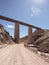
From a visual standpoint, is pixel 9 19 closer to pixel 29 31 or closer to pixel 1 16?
pixel 1 16

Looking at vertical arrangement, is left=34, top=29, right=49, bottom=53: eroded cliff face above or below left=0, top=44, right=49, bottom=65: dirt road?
above

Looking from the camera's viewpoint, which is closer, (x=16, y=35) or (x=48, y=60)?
(x=48, y=60)

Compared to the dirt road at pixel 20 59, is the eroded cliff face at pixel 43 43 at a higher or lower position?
higher

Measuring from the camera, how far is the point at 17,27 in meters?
92.4

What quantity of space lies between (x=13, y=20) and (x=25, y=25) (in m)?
9.24

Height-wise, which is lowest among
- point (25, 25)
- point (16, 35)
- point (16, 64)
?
point (16, 64)

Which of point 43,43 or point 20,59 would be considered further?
point 43,43

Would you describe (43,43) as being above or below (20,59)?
above

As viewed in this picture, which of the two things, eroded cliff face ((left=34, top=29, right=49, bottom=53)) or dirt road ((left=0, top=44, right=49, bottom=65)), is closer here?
dirt road ((left=0, top=44, right=49, bottom=65))

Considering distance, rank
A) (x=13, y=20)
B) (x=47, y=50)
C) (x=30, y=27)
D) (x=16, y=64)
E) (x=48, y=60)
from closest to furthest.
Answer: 1. (x=16, y=64)
2. (x=48, y=60)
3. (x=47, y=50)
4. (x=13, y=20)
5. (x=30, y=27)

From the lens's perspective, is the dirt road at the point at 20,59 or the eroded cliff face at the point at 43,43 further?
the eroded cliff face at the point at 43,43

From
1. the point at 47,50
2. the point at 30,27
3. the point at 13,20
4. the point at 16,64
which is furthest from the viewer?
the point at 30,27

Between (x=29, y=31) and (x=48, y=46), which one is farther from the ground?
(x=29, y=31)

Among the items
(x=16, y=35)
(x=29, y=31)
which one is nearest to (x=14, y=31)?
(x=16, y=35)
